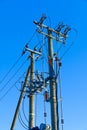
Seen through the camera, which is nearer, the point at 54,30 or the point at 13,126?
the point at 54,30

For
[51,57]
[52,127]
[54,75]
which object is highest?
[51,57]

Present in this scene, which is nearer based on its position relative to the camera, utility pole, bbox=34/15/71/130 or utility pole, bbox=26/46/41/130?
utility pole, bbox=34/15/71/130

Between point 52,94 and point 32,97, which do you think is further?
point 32,97

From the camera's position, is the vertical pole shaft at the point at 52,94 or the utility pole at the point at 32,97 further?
the utility pole at the point at 32,97

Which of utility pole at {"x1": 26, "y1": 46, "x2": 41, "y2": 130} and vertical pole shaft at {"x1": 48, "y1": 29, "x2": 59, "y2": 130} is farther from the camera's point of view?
utility pole at {"x1": 26, "y1": 46, "x2": 41, "y2": 130}

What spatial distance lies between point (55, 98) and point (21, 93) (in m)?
9.37

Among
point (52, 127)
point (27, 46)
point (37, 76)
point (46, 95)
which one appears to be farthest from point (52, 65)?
point (27, 46)

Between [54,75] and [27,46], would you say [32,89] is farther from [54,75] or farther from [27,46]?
[54,75]

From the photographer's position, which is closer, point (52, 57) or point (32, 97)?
point (52, 57)

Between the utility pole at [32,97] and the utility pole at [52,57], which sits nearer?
the utility pole at [52,57]

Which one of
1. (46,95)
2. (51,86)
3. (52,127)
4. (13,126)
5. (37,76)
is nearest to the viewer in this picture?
(52,127)

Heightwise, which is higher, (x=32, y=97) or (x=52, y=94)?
(x=32, y=97)

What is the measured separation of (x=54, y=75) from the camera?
17500 millimetres

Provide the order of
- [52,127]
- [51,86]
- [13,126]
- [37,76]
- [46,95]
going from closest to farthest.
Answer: [52,127]
[51,86]
[46,95]
[37,76]
[13,126]
